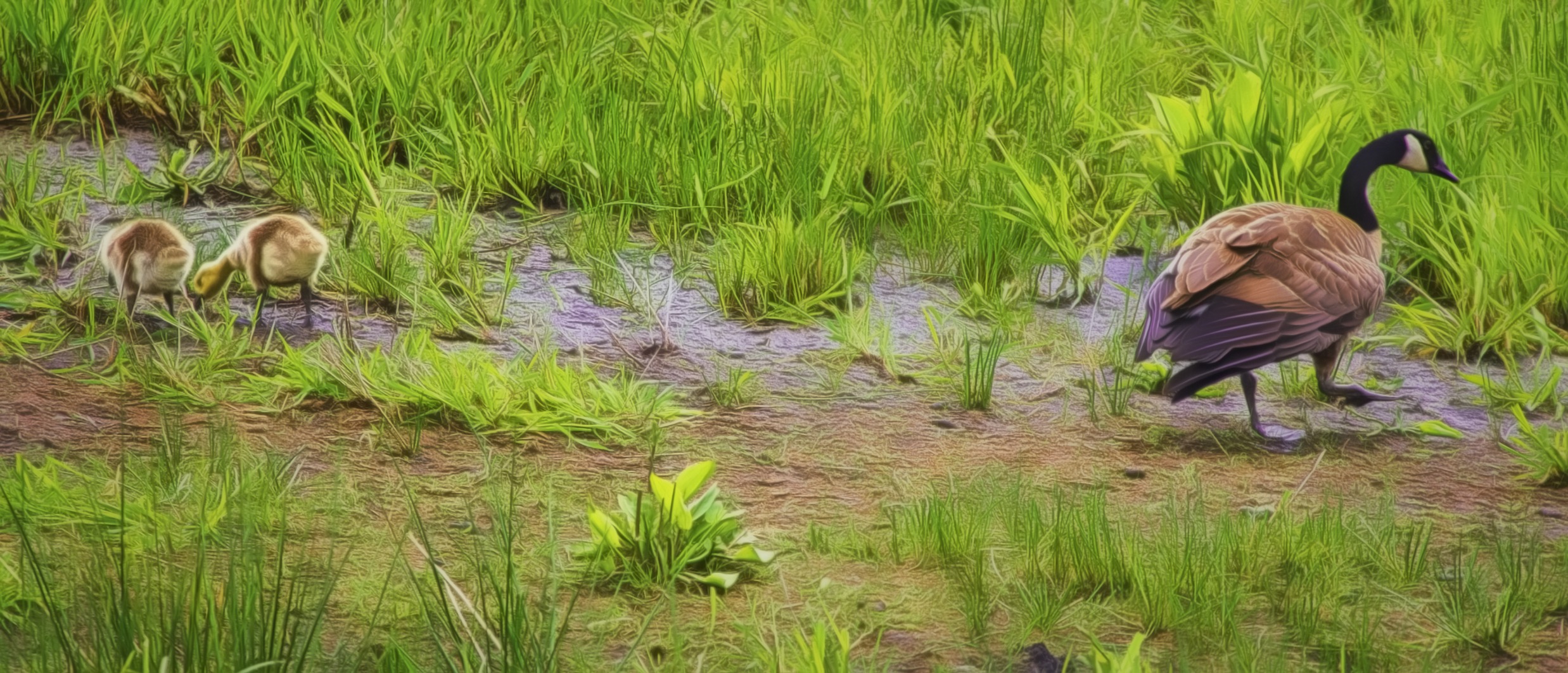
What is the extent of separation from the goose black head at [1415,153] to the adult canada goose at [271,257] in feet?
9.85

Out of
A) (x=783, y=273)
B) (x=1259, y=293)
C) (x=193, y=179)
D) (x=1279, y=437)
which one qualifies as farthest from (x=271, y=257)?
(x=1279, y=437)

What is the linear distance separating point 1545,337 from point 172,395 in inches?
143

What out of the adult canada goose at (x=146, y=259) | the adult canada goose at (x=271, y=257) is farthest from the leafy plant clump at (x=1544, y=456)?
the adult canada goose at (x=146, y=259)

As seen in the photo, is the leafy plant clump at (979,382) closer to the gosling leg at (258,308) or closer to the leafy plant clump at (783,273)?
the leafy plant clump at (783,273)

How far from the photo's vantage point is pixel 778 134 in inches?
183

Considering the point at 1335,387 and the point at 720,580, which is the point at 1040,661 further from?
the point at 1335,387

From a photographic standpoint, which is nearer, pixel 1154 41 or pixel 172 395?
pixel 172 395

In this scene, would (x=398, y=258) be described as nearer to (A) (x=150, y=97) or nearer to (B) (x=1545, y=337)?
(A) (x=150, y=97)

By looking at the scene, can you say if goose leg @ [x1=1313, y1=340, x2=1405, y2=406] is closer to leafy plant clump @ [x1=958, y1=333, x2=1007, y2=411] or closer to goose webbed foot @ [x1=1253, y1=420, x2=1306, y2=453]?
goose webbed foot @ [x1=1253, y1=420, x2=1306, y2=453]

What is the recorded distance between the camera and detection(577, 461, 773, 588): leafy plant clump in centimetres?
274

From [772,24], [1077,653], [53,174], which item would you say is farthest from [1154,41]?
[53,174]

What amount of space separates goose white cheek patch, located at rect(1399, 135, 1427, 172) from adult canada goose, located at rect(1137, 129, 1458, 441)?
1.37ft

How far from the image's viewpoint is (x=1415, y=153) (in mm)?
3928

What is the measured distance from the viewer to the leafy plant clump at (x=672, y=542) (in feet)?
8.98
